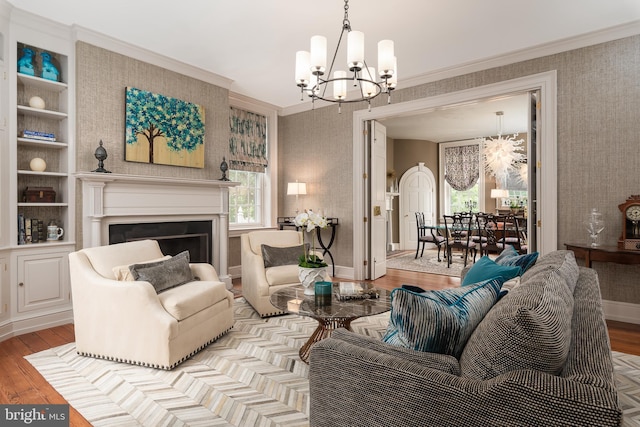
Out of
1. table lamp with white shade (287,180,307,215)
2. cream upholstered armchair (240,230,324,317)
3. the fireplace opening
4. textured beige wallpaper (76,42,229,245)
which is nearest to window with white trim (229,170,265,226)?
table lamp with white shade (287,180,307,215)

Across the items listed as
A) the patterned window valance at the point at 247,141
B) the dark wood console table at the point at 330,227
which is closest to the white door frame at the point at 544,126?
the dark wood console table at the point at 330,227

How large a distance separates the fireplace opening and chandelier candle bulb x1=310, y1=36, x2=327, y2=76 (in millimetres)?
2676

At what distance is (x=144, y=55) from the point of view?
4082 mm

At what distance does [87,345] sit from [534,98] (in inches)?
190

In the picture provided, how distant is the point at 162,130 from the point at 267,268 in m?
2.06

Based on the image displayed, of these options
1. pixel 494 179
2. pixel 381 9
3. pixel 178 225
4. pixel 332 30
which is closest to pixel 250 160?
pixel 178 225

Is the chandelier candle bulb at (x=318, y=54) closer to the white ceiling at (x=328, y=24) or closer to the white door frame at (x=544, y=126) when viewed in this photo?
the white ceiling at (x=328, y=24)

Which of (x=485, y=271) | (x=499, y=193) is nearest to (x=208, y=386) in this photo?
(x=485, y=271)

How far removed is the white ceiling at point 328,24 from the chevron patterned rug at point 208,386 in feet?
9.27

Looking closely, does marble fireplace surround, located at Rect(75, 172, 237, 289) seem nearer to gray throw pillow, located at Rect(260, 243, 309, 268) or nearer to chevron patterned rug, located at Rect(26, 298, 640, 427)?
gray throw pillow, located at Rect(260, 243, 309, 268)

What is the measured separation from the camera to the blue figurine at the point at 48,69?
3.44 meters

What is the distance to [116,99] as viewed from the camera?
3.89 metres

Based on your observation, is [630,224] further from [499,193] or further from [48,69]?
[48,69]

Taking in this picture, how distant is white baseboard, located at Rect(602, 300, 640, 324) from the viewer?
3.47 meters
